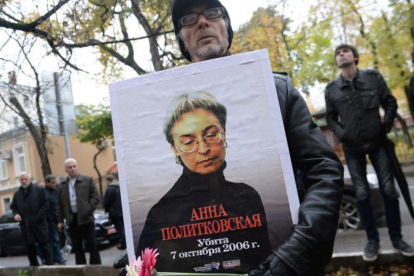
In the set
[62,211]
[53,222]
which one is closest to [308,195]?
[62,211]

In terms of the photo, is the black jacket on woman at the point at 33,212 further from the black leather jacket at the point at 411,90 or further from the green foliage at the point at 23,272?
the black leather jacket at the point at 411,90

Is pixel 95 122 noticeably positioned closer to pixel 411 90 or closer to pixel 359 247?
pixel 359 247

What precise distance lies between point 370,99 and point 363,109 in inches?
4.9

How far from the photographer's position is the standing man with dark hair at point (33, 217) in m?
7.64

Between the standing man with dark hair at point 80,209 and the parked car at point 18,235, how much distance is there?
14.9 ft

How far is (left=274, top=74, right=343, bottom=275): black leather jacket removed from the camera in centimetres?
122

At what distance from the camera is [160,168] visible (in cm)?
139

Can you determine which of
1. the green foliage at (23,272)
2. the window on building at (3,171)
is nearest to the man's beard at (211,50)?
the green foliage at (23,272)

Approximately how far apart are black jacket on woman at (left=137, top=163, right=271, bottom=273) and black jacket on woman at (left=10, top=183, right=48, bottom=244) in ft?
23.6

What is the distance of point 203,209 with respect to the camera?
132 centimetres

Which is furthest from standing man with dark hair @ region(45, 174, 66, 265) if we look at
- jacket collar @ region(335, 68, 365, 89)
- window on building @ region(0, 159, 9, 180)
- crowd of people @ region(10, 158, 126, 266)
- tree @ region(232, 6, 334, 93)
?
window on building @ region(0, 159, 9, 180)

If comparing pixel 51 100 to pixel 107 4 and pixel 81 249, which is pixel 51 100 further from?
pixel 81 249

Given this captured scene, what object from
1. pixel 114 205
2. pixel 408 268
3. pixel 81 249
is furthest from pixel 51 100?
pixel 408 268

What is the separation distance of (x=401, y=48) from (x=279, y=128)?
1661 centimetres
